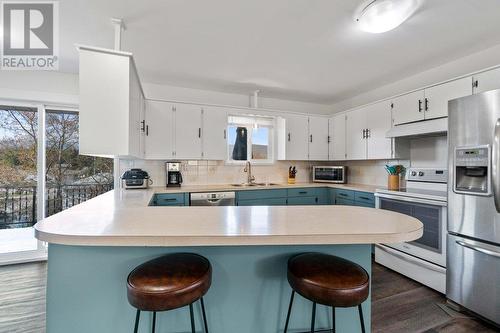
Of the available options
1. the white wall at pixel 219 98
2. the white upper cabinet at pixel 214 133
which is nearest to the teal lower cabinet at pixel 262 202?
the white upper cabinet at pixel 214 133

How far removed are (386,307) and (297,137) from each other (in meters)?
2.64

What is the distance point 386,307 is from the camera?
2.08m

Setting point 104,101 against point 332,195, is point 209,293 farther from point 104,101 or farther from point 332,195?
point 332,195

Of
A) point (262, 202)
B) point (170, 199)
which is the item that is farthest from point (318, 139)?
point (170, 199)

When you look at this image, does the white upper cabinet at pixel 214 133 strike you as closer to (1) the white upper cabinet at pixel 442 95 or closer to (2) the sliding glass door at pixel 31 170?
(2) the sliding glass door at pixel 31 170

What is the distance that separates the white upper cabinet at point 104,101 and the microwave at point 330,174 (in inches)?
126

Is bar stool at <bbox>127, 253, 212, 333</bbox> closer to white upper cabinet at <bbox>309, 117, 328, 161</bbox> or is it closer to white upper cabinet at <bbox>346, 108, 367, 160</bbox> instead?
white upper cabinet at <bbox>346, 108, 367, 160</bbox>

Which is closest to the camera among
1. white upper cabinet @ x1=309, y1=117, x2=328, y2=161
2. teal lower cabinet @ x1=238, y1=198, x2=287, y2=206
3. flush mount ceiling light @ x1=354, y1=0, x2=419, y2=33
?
flush mount ceiling light @ x1=354, y1=0, x2=419, y2=33

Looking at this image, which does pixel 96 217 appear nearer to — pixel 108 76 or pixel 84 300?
pixel 84 300

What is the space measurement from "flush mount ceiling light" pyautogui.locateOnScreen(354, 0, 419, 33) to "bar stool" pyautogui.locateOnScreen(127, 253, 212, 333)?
1995 millimetres

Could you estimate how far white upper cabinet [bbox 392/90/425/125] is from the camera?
2736 mm

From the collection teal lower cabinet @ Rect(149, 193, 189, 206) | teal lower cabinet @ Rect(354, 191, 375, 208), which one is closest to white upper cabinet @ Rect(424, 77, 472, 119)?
teal lower cabinet @ Rect(354, 191, 375, 208)

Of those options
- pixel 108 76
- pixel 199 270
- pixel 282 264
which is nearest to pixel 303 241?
pixel 282 264

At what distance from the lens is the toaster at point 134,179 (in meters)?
3.00
